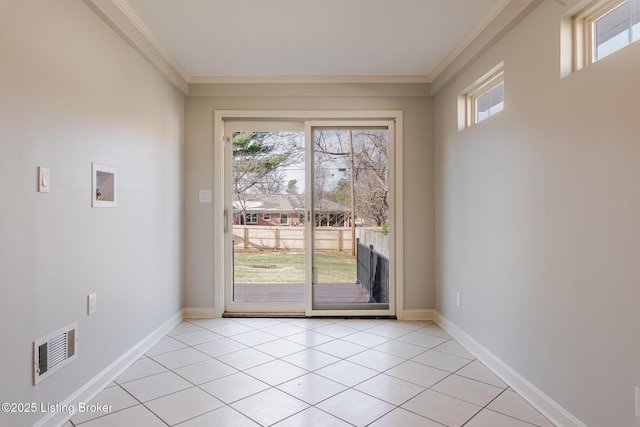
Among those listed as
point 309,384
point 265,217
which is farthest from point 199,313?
point 309,384

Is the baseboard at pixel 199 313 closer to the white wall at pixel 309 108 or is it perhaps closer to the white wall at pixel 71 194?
the white wall at pixel 309 108

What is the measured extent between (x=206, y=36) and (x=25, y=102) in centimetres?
151

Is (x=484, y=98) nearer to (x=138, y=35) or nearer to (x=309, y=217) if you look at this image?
(x=309, y=217)

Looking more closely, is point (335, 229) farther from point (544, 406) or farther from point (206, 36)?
point (544, 406)

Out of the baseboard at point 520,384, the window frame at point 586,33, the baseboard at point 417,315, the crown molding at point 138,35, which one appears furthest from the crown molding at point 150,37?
the baseboard at point 520,384

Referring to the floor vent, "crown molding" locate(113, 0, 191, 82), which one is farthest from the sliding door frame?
the floor vent

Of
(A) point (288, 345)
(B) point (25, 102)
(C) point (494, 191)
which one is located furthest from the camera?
(A) point (288, 345)

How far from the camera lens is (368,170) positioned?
13.1 feet

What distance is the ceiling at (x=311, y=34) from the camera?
2457mm

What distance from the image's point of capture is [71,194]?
202 cm

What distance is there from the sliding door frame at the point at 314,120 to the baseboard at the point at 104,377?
770 millimetres

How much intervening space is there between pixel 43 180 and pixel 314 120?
2.57m

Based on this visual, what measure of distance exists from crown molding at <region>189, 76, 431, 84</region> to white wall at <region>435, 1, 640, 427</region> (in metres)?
0.77

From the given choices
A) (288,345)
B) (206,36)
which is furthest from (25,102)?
(288,345)
